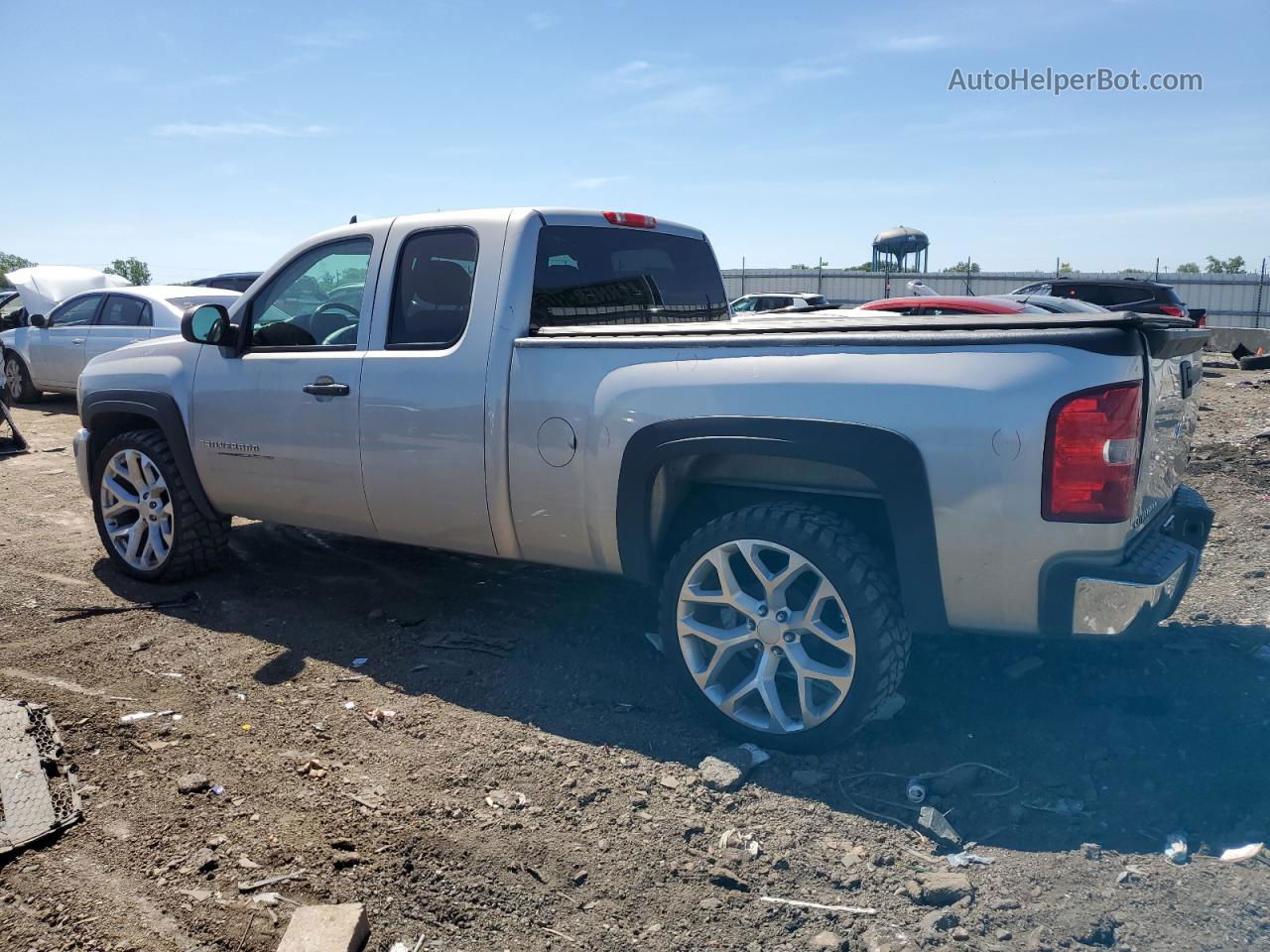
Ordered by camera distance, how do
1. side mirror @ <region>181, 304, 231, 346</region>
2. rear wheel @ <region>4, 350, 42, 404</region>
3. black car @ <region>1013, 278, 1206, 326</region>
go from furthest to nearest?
black car @ <region>1013, 278, 1206, 326</region> → rear wheel @ <region>4, 350, 42, 404</region> → side mirror @ <region>181, 304, 231, 346</region>

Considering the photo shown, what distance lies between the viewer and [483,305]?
4.25 metres

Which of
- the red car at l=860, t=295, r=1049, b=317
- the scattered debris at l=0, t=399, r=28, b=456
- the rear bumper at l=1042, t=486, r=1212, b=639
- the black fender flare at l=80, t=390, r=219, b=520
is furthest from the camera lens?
the red car at l=860, t=295, r=1049, b=317

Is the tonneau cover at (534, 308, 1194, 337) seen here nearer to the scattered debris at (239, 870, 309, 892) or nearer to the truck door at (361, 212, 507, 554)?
the truck door at (361, 212, 507, 554)

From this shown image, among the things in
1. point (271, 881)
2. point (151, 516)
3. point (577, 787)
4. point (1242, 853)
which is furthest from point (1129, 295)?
point (271, 881)

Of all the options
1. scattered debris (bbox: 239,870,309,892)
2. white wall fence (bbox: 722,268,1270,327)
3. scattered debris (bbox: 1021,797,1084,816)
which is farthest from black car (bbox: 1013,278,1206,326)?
scattered debris (bbox: 239,870,309,892)

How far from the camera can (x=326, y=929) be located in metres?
2.56

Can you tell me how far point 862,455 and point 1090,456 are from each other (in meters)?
0.68

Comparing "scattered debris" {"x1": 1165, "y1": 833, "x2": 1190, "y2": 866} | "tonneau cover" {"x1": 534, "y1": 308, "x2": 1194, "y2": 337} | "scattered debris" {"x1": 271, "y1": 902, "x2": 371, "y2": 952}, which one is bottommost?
"scattered debris" {"x1": 1165, "y1": 833, "x2": 1190, "y2": 866}

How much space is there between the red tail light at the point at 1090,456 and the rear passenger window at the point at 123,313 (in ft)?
38.4

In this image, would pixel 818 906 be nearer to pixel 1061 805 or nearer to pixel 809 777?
pixel 809 777

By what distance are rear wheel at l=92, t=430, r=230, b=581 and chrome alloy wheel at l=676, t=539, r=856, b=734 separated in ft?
10.3

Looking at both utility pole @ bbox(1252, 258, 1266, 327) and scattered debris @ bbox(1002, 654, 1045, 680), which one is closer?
scattered debris @ bbox(1002, 654, 1045, 680)

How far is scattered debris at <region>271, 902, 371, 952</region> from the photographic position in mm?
2502

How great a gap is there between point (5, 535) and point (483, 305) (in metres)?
4.64
